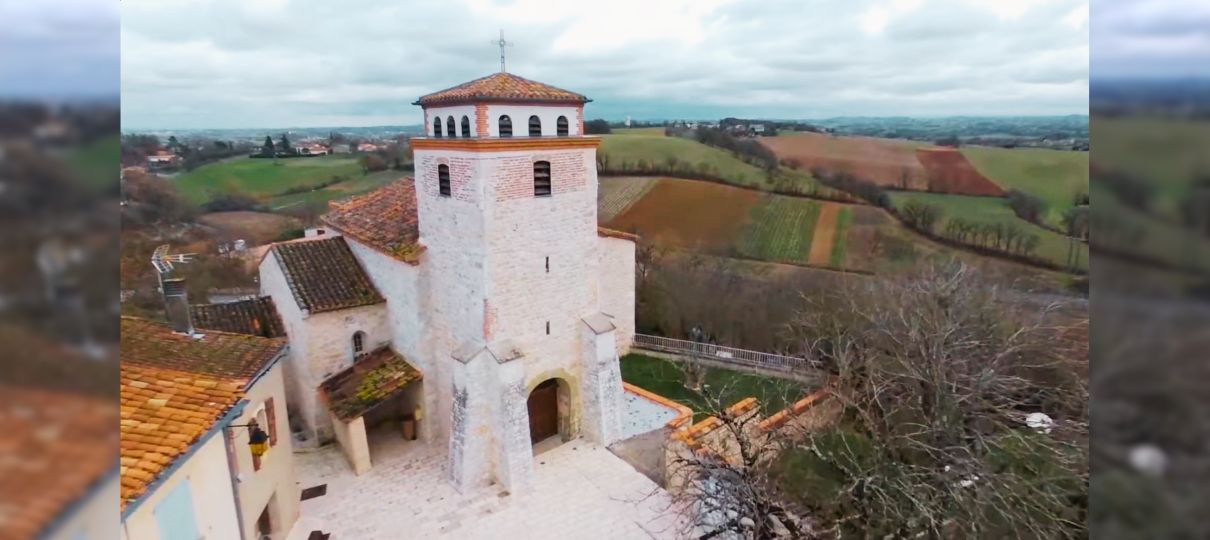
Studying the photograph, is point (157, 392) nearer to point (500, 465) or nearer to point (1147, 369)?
point (500, 465)

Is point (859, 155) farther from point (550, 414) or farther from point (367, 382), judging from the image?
point (367, 382)

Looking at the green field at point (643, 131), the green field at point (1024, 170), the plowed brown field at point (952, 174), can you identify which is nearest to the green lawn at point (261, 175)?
the green field at point (643, 131)

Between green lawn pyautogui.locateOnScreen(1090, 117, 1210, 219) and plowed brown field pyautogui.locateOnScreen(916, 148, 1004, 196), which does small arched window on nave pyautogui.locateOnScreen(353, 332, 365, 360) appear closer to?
green lawn pyautogui.locateOnScreen(1090, 117, 1210, 219)

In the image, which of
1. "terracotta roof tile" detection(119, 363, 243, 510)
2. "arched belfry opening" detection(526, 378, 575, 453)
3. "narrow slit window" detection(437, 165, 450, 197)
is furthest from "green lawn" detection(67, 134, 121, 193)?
"arched belfry opening" detection(526, 378, 575, 453)

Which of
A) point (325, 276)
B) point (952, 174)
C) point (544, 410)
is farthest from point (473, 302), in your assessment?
point (952, 174)

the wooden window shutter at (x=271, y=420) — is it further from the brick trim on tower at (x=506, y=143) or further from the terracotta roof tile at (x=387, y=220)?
the brick trim on tower at (x=506, y=143)

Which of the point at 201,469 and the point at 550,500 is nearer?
the point at 201,469

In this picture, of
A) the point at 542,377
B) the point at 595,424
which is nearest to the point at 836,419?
the point at 595,424
